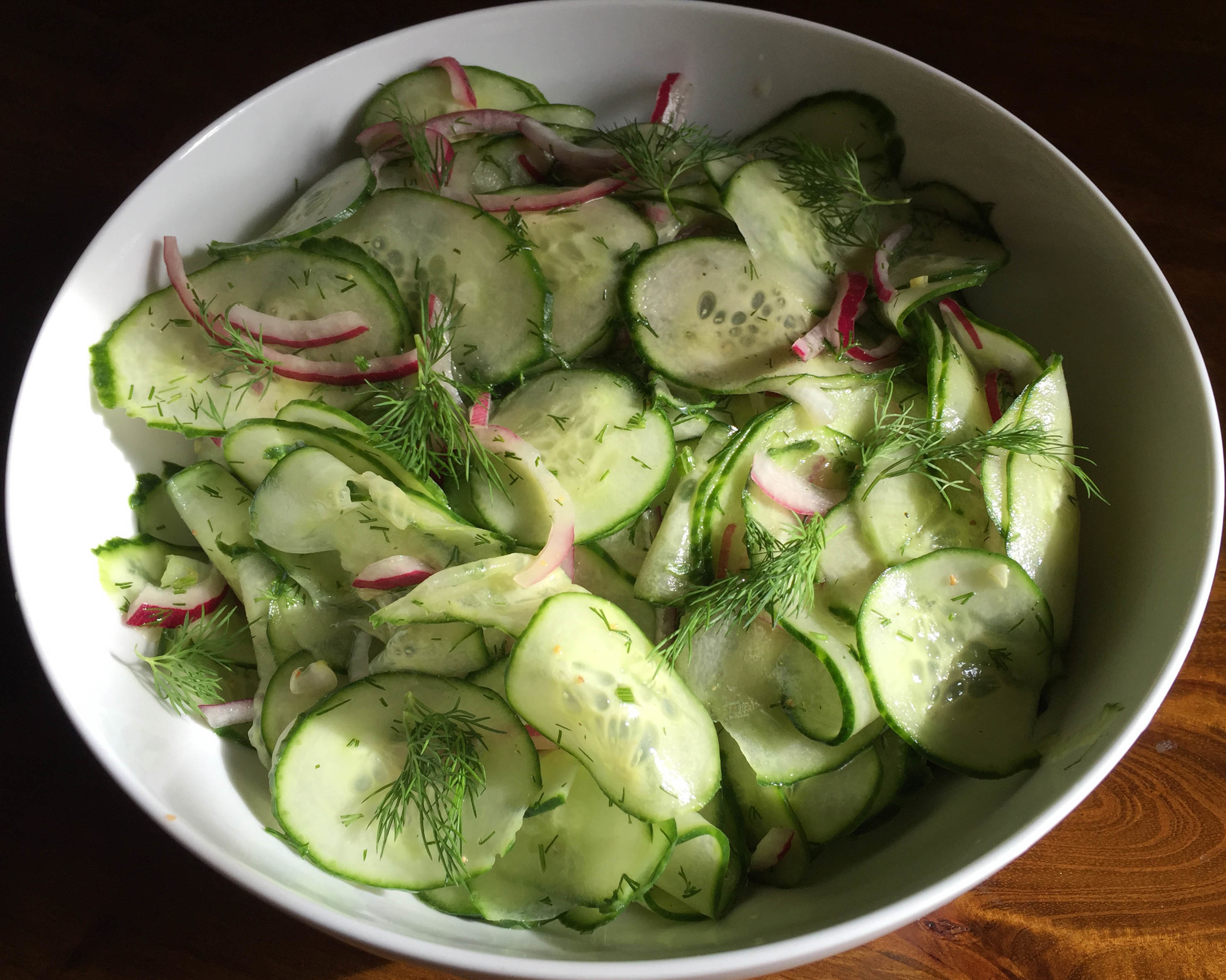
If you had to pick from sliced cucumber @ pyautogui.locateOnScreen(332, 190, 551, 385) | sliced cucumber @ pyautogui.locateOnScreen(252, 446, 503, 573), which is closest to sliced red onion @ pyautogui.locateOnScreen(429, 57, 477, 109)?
sliced cucumber @ pyautogui.locateOnScreen(332, 190, 551, 385)

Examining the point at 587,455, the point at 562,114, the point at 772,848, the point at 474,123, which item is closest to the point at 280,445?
the point at 587,455

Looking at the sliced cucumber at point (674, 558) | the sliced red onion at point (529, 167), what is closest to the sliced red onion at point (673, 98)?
the sliced red onion at point (529, 167)

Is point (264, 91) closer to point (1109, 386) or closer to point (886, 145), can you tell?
point (886, 145)

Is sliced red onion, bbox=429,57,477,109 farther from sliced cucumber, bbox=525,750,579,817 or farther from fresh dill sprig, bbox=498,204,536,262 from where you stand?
sliced cucumber, bbox=525,750,579,817

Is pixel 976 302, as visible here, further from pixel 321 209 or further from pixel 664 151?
pixel 321 209

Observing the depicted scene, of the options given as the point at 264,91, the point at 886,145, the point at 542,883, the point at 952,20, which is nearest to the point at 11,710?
the point at 542,883
